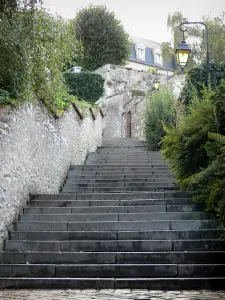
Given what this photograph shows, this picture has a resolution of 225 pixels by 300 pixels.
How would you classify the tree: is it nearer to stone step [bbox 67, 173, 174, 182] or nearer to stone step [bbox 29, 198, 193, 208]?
stone step [bbox 67, 173, 174, 182]

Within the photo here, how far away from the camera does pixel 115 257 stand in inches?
230

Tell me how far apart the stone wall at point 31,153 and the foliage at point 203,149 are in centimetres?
247

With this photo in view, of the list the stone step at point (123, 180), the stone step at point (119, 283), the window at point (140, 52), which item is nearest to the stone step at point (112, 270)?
the stone step at point (119, 283)

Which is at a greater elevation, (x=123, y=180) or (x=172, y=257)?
(x=123, y=180)

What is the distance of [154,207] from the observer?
730cm

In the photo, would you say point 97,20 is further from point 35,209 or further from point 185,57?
point 35,209

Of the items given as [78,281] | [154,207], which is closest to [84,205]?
[154,207]

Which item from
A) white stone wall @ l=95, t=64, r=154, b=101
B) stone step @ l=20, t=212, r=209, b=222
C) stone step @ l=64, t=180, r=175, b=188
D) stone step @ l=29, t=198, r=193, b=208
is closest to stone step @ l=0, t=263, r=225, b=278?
stone step @ l=20, t=212, r=209, b=222

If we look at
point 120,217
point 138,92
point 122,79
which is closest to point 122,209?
point 120,217

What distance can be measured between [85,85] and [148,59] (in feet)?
73.4

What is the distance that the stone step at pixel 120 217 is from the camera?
6.92 m

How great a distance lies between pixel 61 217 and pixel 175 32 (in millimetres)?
25140

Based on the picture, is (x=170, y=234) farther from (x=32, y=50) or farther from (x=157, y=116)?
(x=157, y=116)

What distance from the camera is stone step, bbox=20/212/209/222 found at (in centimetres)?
692
